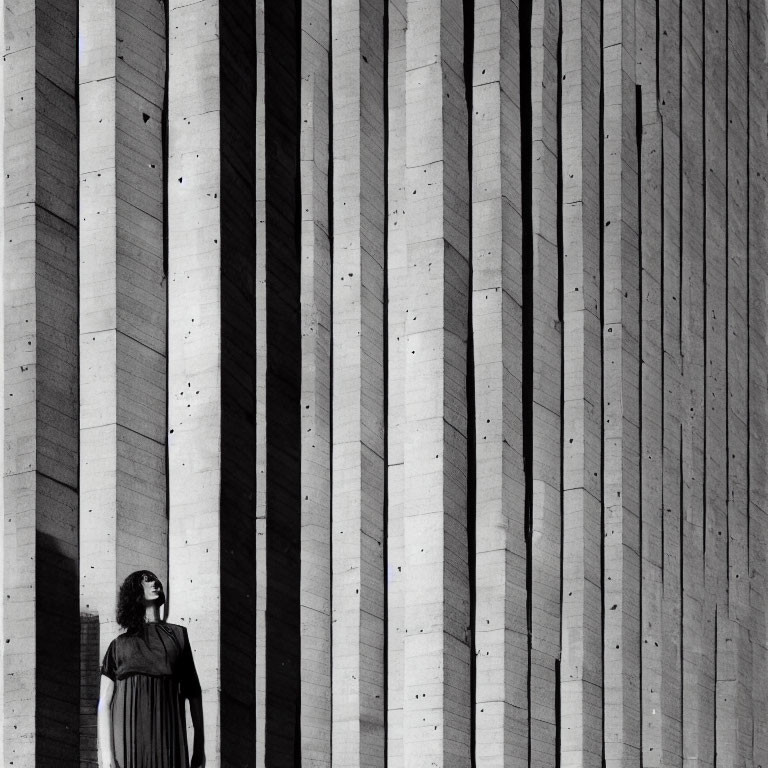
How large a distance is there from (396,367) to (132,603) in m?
4.92

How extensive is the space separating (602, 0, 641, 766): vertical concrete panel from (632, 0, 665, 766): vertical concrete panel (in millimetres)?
232

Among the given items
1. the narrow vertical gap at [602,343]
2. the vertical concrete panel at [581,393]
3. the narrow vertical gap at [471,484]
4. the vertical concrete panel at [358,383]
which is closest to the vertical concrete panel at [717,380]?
the narrow vertical gap at [602,343]

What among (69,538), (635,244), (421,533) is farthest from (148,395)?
(635,244)

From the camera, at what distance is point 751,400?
20.9 meters

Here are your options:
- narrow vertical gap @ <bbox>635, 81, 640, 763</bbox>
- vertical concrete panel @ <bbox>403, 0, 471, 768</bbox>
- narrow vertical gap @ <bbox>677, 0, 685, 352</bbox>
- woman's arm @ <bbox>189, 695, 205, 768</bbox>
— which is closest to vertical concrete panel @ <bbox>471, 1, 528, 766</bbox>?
vertical concrete panel @ <bbox>403, 0, 471, 768</bbox>

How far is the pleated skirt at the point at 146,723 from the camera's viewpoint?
995cm

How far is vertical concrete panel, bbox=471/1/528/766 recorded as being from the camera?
1456 cm

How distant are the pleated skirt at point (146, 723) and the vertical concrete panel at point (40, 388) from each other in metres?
0.56

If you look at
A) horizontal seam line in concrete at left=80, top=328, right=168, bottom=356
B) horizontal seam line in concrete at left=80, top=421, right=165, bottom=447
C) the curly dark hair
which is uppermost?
horizontal seam line in concrete at left=80, top=328, right=168, bottom=356

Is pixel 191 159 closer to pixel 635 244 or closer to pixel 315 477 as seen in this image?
→ pixel 315 477

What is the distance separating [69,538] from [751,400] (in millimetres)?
Result: 11695

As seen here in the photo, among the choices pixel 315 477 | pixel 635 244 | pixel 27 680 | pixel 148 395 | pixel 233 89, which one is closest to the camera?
pixel 27 680

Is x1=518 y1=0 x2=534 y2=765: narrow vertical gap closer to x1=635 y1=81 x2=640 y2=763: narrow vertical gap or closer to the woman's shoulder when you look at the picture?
x1=635 y1=81 x2=640 y2=763: narrow vertical gap

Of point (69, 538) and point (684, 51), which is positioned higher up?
point (684, 51)
